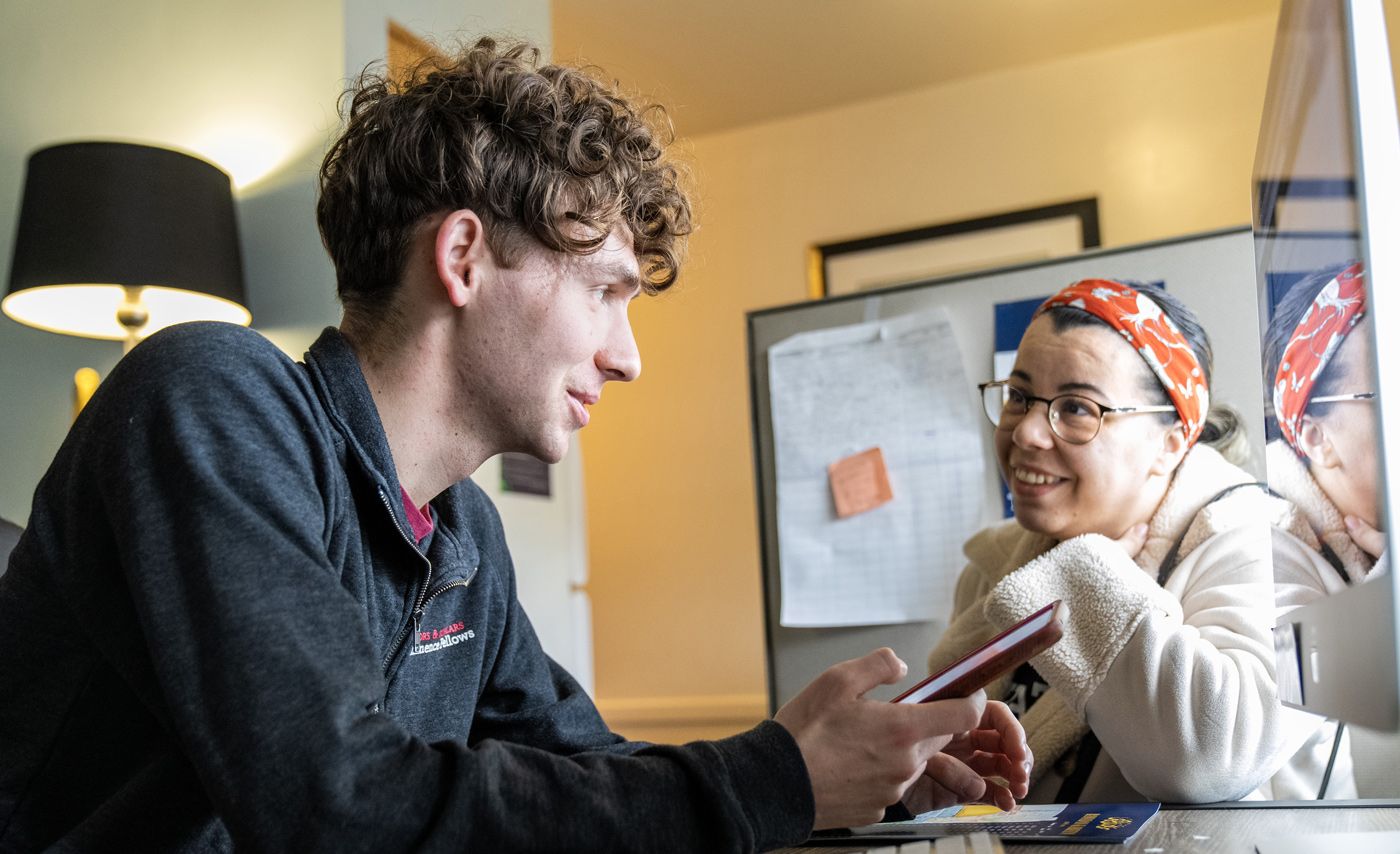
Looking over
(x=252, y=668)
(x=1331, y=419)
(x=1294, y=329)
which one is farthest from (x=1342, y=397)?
(x=252, y=668)

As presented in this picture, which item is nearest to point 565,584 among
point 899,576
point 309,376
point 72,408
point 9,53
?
point 72,408

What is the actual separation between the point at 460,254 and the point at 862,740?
1.71 ft

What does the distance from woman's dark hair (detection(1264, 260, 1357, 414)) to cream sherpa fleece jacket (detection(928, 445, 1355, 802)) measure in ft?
0.43

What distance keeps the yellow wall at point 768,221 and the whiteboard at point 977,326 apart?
1.94 m

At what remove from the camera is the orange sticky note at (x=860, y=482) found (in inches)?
67.9

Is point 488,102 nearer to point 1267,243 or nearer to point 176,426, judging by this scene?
point 176,426

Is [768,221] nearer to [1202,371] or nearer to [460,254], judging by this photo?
[1202,371]

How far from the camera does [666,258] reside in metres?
1.19

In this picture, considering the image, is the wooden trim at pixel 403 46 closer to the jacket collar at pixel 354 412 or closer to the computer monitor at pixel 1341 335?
Result: the jacket collar at pixel 354 412

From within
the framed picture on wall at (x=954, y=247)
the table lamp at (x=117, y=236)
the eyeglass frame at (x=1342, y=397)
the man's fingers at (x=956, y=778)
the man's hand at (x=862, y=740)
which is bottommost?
the man's fingers at (x=956, y=778)

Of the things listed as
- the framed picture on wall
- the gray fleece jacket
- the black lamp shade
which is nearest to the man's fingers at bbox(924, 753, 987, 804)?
the gray fleece jacket

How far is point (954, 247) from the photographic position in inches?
143

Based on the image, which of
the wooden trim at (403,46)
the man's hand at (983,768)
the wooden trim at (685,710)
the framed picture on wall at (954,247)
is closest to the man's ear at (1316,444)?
the man's hand at (983,768)

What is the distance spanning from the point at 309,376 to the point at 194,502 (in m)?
0.23
